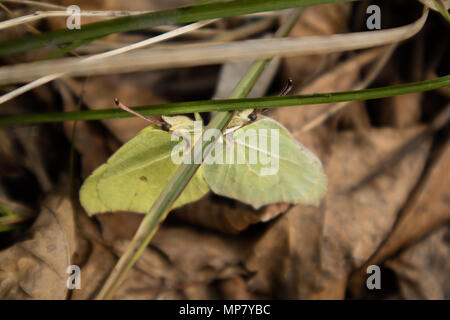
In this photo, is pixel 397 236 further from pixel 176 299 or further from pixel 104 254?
pixel 104 254

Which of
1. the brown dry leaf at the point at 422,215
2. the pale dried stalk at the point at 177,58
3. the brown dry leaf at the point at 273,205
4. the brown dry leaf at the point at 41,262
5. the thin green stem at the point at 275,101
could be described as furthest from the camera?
the brown dry leaf at the point at 422,215

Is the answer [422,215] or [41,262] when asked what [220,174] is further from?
[422,215]

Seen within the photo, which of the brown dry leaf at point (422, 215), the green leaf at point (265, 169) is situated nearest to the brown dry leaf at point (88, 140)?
the green leaf at point (265, 169)

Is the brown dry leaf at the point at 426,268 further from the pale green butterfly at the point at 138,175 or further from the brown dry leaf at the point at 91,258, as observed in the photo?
the brown dry leaf at the point at 91,258

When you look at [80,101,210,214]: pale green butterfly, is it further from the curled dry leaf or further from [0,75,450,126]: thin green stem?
the curled dry leaf

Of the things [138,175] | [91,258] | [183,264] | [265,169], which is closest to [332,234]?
[265,169]
